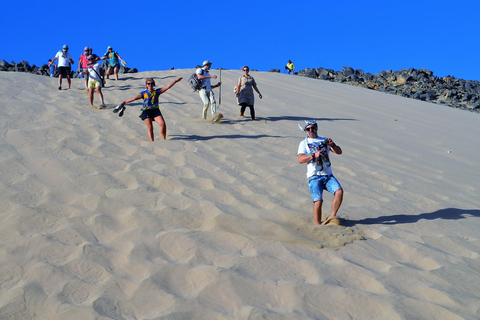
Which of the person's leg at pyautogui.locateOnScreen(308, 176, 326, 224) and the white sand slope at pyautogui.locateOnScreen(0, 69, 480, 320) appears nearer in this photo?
the white sand slope at pyautogui.locateOnScreen(0, 69, 480, 320)

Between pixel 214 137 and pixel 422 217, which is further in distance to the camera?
pixel 214 137

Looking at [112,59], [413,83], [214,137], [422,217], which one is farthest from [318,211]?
[413,83]

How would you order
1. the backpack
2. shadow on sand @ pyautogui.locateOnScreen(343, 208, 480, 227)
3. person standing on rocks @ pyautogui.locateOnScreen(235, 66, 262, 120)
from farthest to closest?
person standing on rocks @ pyautogui.locateOnScreen(235, 66, 262, 120)
the backpack
shadow on sand @ pyautogui.locateOnScreen(343, 208, 480, 227)

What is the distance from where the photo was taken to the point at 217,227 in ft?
16.8

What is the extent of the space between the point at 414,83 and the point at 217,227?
2427cm

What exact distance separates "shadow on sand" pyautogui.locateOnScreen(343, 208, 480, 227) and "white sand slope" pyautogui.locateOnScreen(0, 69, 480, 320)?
25 mm

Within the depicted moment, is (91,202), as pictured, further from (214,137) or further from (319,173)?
(214,137)

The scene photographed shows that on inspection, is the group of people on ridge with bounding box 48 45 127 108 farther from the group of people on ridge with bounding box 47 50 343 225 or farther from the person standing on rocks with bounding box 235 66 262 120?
the person standing on rocks with bounding box 235 66 262 120

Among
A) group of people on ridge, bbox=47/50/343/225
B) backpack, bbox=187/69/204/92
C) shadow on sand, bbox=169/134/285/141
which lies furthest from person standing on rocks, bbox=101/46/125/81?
shadow on sand, bbox=169/134/285/141

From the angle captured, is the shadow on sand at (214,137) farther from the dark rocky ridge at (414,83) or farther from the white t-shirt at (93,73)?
the dark rocky ridge at (414,83)

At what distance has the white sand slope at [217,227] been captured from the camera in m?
3.74

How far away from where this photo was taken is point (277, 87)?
18.9 m

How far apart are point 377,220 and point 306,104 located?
10076 mm

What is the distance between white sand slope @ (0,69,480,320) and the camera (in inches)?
147
